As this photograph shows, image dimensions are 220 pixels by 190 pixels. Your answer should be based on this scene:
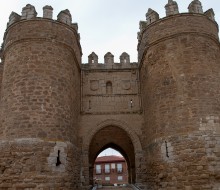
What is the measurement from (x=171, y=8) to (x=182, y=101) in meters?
3.81

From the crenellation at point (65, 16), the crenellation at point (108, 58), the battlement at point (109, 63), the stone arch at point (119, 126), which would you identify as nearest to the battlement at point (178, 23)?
the battlement at point (109, 63)

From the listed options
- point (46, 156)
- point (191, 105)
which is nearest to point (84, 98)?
point (46, 156)

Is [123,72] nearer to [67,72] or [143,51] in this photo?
[143,51]

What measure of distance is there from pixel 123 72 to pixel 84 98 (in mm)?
2152

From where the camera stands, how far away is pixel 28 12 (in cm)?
1013

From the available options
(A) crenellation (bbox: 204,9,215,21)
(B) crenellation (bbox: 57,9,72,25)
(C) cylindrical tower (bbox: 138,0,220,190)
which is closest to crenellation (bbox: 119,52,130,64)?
(C) cylindrical tower (bbox: 138,0,220,190)

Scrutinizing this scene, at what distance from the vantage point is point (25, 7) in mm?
10273

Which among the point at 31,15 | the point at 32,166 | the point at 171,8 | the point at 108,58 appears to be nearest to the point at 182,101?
the point at 171,8

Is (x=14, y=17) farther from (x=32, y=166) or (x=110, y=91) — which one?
(x=32, y=166)

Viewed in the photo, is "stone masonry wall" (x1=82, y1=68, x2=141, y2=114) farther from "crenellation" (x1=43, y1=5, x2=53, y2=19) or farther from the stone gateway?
"crenellation" (x1=43, y1=5, x2=53, y2=19)

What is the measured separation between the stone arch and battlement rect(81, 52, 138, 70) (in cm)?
257

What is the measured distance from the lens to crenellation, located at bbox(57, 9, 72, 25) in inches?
415

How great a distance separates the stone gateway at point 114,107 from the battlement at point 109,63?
83cm

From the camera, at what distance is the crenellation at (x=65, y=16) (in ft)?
34.6
